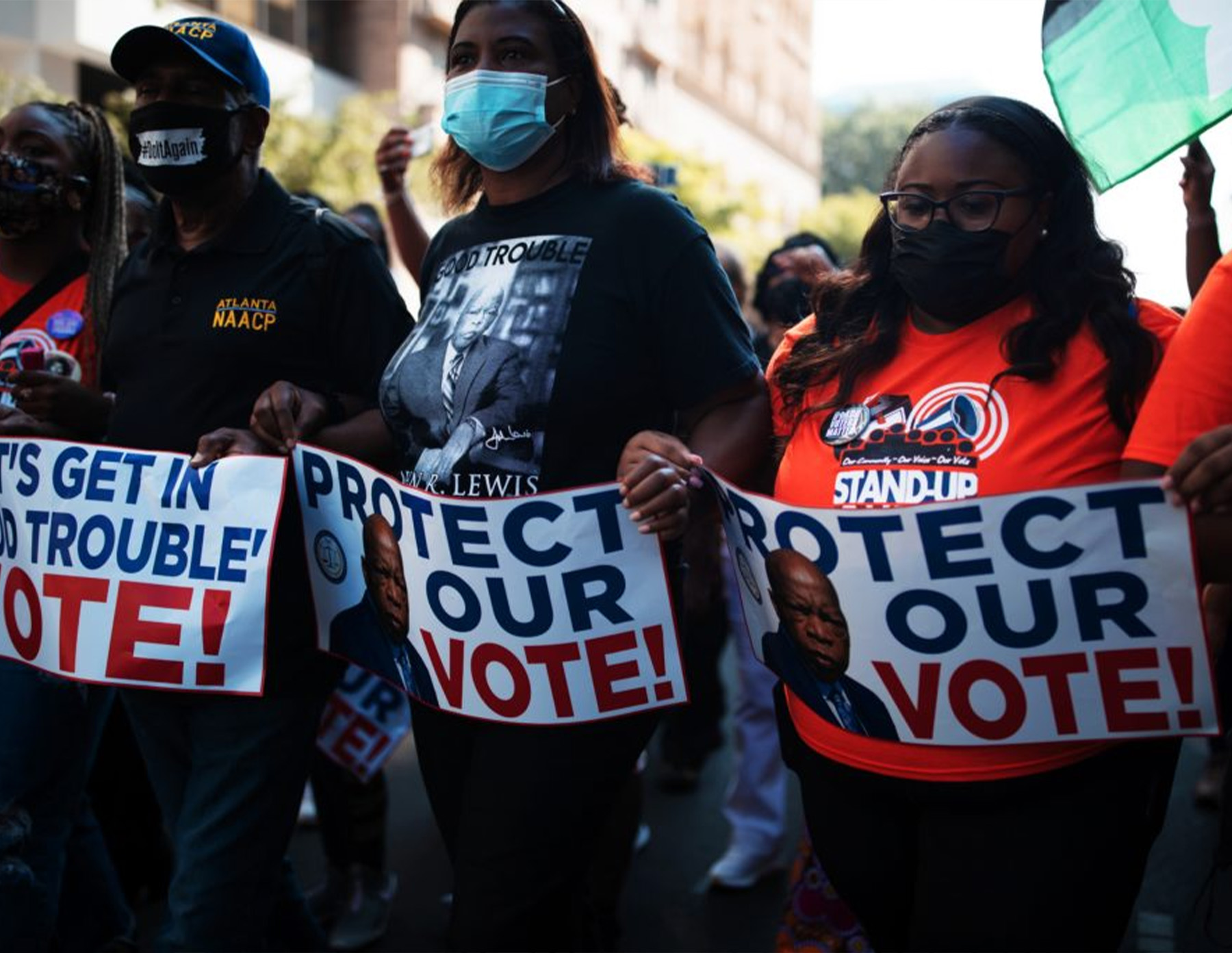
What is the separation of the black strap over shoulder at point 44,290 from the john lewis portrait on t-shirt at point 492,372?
1268 millimetres

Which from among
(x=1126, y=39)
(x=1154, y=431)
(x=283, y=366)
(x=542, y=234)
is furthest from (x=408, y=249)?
(x=1154, y=431)

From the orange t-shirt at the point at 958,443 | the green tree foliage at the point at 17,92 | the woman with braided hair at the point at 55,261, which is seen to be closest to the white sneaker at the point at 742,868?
the orange t-shirt at the point at 958,443

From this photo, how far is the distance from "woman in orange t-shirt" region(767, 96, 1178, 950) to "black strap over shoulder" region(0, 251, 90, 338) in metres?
1.98

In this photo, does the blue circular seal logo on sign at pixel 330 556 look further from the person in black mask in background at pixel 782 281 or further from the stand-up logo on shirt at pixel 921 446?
the person in black mask in background at pixel 782 281

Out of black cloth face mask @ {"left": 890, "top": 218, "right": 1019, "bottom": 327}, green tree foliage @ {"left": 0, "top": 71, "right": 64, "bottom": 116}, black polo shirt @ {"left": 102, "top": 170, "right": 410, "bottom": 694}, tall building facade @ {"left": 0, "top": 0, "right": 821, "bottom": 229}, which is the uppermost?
black cloth face mask @ {"left": 890, "top": 218, "right": 1019, "bottom": 327}

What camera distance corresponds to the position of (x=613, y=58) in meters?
34.6

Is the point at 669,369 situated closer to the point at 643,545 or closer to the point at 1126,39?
the point at 643,545

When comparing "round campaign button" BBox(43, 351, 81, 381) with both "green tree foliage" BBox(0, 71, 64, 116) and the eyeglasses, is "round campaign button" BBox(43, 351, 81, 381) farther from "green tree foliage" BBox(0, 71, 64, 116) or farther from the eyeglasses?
"green tree foliage" BBox(0, 71, 64, 116)

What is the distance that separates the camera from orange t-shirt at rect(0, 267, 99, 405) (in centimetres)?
327

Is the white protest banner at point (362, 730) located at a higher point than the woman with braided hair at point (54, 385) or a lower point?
lower

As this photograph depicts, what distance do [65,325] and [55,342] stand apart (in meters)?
0.05

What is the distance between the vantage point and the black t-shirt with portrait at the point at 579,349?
246cm

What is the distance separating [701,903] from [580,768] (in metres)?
2.18
